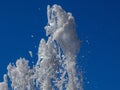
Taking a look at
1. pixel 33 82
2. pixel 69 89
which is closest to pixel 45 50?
pixel 33 82

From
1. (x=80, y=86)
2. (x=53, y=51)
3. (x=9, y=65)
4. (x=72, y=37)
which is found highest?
(x=9, y=65)

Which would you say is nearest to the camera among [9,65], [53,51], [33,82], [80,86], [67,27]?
[80,86]

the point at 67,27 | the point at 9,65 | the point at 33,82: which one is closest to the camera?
the point at 67,27

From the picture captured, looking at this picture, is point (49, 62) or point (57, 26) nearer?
point (57, 26)

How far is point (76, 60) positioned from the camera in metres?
75.2

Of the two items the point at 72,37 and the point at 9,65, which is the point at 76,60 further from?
the point at 9,65

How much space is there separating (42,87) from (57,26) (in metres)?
13.8

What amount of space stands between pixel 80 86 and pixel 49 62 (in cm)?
1715

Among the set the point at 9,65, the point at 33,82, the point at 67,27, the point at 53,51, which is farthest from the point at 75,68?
the point at 9,65

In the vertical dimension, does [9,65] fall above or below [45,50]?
above

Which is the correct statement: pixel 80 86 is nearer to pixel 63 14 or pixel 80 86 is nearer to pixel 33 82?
pixel 63 14

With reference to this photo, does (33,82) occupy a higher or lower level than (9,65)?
lower

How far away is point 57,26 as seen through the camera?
262 feet

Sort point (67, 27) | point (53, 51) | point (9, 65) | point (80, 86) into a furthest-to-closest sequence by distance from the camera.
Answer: point (9, 65) → point (53, 51) → point (67, 27) → point (80, 86)
